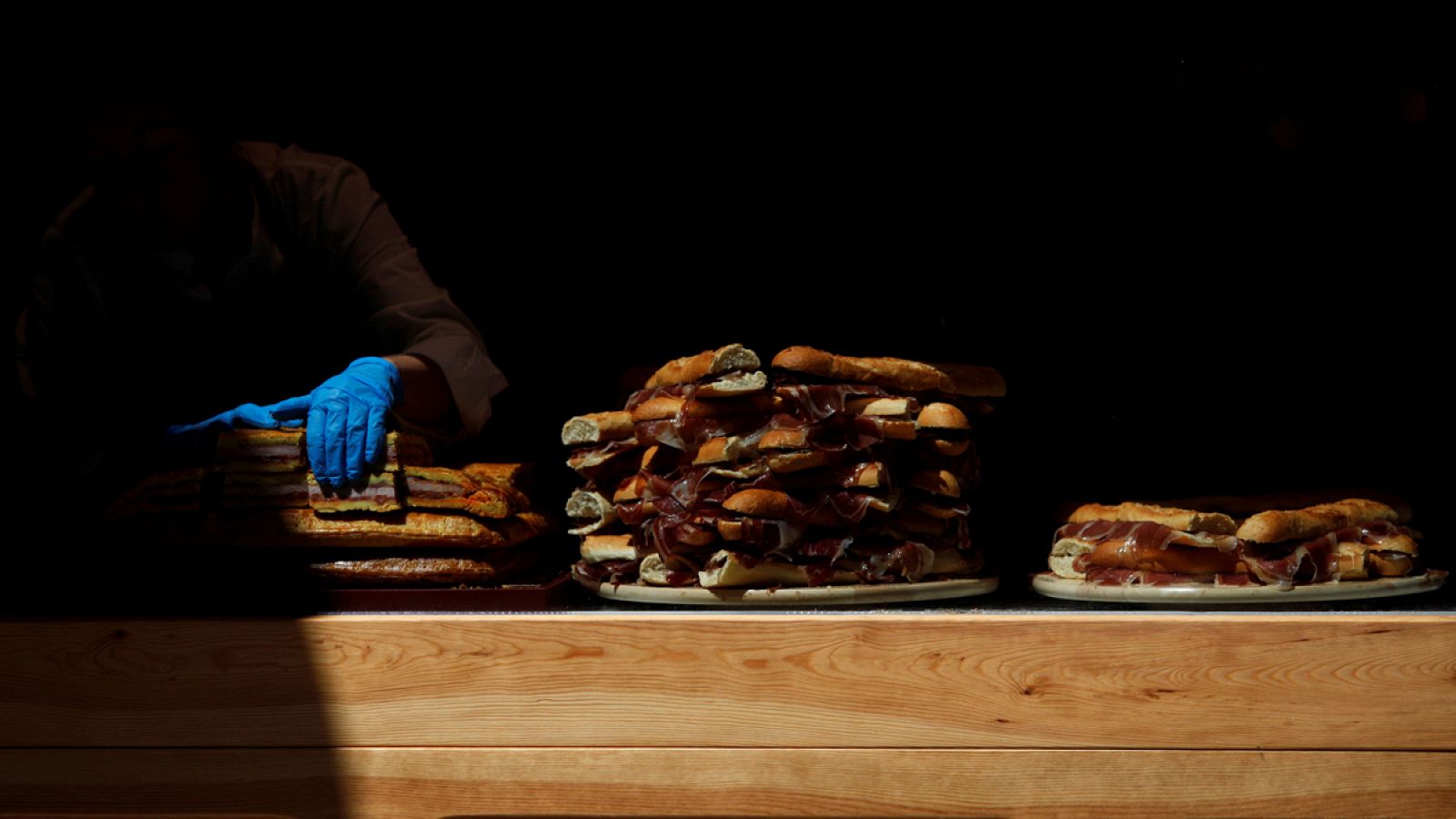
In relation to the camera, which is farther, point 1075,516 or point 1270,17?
point 1270,17

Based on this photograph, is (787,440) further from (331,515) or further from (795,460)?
(331,515)

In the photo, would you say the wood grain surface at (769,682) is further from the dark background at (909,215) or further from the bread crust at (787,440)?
the dark background at (909,215)

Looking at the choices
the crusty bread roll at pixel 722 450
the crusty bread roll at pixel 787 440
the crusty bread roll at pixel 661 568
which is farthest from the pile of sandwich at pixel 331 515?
the crusty bread roll at pixel 787 440

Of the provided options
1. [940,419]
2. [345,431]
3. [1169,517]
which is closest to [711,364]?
[940,419]

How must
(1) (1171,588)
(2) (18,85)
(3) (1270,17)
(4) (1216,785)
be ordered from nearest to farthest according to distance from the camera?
(4) (1216,785)
(1) (1171,588)
(3) (1270,17)
(2) (18,85)

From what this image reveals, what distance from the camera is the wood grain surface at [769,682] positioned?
1.88m

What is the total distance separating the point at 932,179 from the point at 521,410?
1119 millimetres

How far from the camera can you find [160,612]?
A: 6.71 ft

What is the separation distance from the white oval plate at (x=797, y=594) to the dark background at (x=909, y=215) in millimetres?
742

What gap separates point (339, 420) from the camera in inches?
84.7

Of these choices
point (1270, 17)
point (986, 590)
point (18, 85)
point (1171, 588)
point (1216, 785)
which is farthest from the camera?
point (18, 85)

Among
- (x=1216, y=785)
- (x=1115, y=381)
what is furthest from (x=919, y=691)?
(x=1115, y=381)

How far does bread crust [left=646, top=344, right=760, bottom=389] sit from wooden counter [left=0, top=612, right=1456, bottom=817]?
45 centimetres

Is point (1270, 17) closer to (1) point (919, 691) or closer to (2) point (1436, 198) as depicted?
(2) point (1436, 198)
